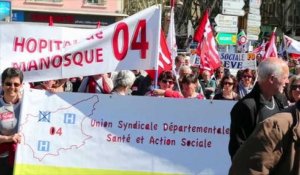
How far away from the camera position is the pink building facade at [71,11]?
40125 millimetres

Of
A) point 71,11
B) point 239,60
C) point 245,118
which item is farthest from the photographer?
point 71,11

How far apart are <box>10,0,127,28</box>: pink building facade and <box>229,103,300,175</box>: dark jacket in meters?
37.3

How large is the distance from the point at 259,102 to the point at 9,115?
2.19 metres

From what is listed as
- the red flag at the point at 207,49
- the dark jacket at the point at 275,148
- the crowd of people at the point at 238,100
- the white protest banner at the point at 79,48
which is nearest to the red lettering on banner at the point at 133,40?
the white protest banner at the point at 79,48

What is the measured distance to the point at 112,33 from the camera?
23.8 ft

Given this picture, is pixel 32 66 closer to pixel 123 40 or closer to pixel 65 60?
pixel 65 60

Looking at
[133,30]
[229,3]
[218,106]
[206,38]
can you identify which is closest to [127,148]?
[218,106]

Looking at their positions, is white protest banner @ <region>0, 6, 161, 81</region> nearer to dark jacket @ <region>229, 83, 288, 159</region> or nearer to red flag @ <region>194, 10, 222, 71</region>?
dark jacket @ <region>229, 83, 288, 159</region>

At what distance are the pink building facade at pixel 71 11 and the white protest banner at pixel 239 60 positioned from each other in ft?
79.9

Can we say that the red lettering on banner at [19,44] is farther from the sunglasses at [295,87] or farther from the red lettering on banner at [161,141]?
the sunglasses at [295,87]

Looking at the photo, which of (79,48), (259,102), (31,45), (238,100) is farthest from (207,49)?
(259,102)

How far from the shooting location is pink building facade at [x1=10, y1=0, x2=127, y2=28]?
40125 millimetres

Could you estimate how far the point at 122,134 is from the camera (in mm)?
6551

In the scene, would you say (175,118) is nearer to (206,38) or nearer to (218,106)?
(218,106)
